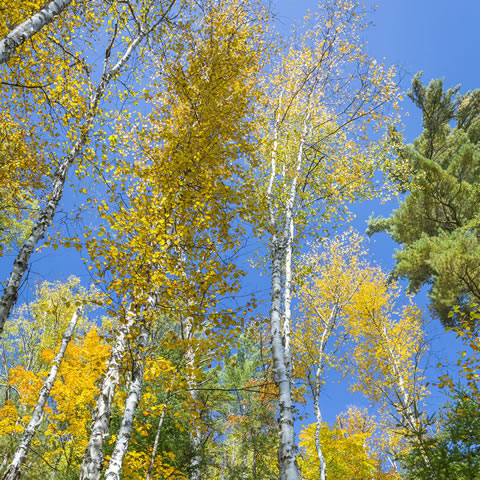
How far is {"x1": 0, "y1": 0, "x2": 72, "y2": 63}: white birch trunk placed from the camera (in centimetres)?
323

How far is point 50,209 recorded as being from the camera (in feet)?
15.3

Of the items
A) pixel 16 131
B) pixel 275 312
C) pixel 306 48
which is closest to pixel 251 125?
pixel 306 48

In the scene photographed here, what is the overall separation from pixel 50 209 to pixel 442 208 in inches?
536

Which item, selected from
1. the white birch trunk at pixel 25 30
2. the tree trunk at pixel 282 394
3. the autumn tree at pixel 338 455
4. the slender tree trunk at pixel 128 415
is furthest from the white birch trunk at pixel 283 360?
the autumn tree at pixel 338 455

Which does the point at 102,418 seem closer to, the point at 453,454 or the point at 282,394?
the point at 282,394

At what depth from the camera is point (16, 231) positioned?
571 inches

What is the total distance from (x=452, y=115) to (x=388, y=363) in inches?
504

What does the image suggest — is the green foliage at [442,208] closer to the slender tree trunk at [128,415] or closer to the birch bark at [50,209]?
the slender tree trunk at [128,415]

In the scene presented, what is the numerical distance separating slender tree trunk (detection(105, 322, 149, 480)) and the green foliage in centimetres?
884

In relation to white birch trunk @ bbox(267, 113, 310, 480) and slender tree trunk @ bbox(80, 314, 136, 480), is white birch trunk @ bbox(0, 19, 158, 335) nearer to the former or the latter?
slender tree trunk @ bbox(80, 314, 136, 480)

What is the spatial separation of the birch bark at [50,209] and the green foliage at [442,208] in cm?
967

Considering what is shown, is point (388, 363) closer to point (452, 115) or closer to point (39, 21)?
point (452, 115)

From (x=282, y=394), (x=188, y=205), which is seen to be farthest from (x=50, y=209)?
(x=282, y=394)

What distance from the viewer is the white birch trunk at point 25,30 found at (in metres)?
3.23
